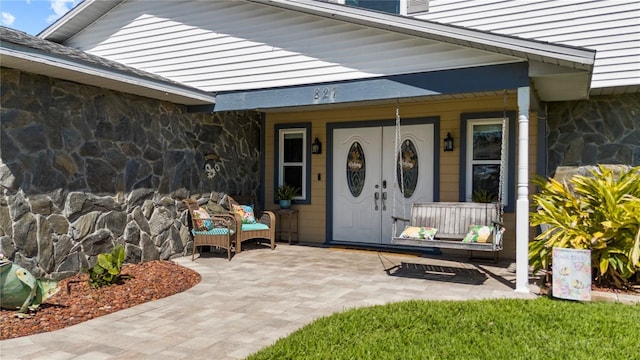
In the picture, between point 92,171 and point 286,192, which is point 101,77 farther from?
point 286,192

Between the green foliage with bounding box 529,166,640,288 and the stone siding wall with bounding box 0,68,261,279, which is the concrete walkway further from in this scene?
the stone siding wall with bounding box 0,68,261,279

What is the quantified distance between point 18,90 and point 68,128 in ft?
2.30

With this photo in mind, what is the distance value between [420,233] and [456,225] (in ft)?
2.21

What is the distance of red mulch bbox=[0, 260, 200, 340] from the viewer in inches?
155

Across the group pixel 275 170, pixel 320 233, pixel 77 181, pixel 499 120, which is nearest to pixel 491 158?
pixel 499 120

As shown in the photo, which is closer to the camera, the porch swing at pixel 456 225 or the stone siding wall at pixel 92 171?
the stone siding wall at pixel 92 171

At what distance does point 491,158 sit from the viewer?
7402 millimetres

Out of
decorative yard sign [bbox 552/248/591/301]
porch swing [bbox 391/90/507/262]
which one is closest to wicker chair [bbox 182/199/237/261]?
porch swing [bbox 391/90/507/262]

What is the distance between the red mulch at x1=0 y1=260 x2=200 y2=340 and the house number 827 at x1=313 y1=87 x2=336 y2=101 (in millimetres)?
2862

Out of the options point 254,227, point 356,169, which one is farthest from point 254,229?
point 356,169

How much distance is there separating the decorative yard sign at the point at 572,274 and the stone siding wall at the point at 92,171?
17.2 ft

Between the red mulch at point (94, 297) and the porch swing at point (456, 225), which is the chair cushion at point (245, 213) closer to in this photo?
the red mulch at point (94, 297)

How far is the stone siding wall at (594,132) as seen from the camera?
22.1 feet

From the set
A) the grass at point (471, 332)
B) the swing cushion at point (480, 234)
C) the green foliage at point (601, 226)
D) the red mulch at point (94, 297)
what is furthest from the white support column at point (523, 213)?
the red mulch at point (94, 297)
